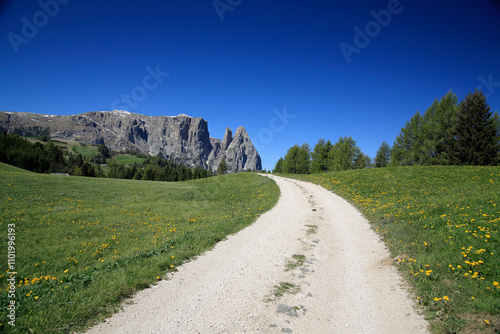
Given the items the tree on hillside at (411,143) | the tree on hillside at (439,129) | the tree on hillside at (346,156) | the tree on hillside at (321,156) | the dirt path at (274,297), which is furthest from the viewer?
the tree on hillside at (321,156)

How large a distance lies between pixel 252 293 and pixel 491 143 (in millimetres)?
44970

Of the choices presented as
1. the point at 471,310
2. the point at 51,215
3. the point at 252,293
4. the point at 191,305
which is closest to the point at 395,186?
the point at 471,310

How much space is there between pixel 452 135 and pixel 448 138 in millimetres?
757

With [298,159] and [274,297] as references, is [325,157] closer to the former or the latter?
[298,159]

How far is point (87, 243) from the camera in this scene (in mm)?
11633

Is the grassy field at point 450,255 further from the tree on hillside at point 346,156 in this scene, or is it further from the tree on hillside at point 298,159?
the tree on hillside at point 298,159

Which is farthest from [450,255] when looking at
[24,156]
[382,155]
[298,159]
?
[24,156]

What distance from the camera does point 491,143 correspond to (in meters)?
31.6

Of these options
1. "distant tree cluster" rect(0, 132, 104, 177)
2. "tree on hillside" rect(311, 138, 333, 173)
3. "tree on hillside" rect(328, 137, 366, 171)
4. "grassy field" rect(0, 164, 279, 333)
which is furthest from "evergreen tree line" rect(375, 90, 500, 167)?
"distant tree cluster" rect(0, 132, 104, 177)

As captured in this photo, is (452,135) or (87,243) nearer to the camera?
(87,243)

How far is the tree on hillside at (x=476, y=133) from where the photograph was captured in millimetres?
31547

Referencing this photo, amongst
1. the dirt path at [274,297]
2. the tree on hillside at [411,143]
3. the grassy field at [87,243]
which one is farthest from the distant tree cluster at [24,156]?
the tree on hillside at [411,143]

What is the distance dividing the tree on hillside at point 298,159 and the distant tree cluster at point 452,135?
96.4 ft

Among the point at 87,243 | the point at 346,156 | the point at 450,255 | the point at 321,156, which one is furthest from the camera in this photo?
the point at 321,156
